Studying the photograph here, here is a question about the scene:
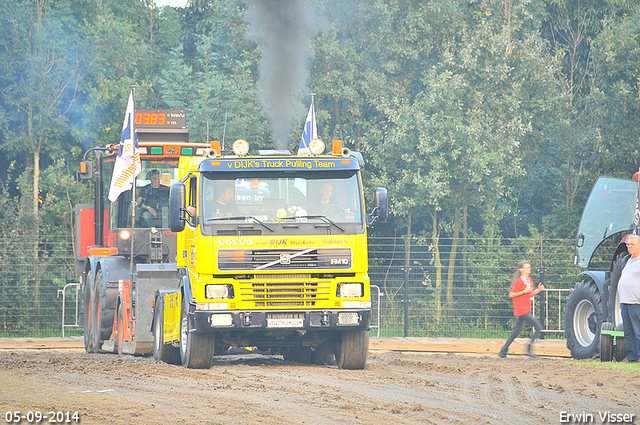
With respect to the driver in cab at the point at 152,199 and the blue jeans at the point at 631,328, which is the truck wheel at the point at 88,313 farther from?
the blue jeans at the point at 631,328

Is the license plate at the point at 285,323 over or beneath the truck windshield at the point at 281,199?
beneath

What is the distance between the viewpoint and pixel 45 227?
31000 millimetres

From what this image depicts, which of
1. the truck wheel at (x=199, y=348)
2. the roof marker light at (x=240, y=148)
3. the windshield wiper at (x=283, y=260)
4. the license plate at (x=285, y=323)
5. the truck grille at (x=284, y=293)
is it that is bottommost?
the truck wheel at (x=199, y=348)

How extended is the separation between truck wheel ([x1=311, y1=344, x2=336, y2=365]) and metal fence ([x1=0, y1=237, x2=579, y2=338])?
8.33 metres

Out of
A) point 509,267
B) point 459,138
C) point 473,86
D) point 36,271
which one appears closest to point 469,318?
point 509,267

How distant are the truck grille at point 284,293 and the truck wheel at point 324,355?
6.16 feet

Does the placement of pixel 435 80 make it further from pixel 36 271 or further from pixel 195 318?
pixel 195 318

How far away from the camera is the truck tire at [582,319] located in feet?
55.0

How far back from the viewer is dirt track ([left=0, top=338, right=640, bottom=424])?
941cm

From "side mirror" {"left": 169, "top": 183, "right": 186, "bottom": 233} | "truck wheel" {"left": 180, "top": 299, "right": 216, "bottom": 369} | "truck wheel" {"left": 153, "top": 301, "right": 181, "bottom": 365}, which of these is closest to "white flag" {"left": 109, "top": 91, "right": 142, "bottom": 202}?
"truck wheel" {"left": 153, "top": 301, "right": 181, "bottom": 365}

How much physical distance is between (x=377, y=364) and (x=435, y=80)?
16.8m

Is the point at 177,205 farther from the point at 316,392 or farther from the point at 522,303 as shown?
the point at 522,303

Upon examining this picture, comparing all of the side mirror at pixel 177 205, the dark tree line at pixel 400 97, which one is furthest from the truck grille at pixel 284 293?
the dark tree line at pixel 400 97

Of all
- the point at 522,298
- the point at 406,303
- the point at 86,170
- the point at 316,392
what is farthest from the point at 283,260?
the point at 406,303
